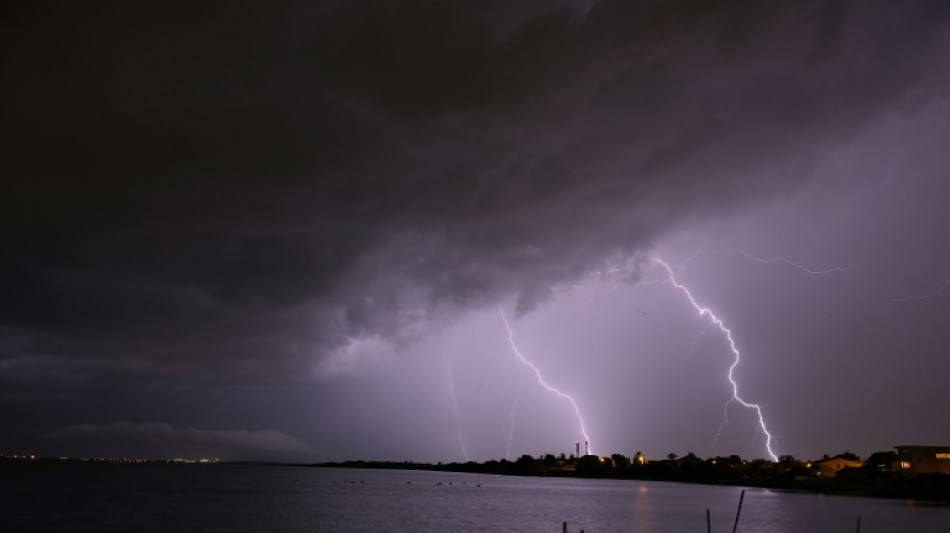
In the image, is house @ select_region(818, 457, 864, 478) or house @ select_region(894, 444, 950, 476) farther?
house @ select_region(818, 457, 864, 478)

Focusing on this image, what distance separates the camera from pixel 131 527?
60125 millimetres

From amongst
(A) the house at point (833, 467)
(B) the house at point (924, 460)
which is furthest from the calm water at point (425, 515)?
(A) the house at point (833, 467)

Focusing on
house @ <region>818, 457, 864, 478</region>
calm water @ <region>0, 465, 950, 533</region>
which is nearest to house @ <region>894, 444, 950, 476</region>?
calm water @ <region>0, 465, 950, 533</region>

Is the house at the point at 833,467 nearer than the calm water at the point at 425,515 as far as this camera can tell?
No

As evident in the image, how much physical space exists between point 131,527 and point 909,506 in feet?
259

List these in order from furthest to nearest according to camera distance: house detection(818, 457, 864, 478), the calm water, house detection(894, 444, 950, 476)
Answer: house detection(818, 457, 864, 478) → house detection(894, 444, 950, 476) → the calm water

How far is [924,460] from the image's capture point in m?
109

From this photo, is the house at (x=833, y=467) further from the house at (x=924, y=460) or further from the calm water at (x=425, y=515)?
the calm water at (x=425, y=515)

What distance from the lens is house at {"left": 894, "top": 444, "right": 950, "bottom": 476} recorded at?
10700cm

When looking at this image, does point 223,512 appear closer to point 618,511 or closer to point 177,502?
point 177,502

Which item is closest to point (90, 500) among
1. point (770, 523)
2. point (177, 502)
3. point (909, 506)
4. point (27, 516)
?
point (177, 502)

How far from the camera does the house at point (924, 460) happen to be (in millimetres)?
107000

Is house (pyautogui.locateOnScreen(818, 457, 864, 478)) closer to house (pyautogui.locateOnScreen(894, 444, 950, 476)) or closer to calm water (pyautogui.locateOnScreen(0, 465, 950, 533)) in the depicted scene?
house (pyautogui.locateOnScreen(894, 444, 950, 476))

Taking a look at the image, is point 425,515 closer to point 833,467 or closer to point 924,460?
point 924,460
